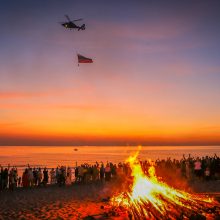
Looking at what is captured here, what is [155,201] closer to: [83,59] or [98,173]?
[83,59]

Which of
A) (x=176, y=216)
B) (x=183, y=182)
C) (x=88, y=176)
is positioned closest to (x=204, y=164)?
(x=183, y=182)

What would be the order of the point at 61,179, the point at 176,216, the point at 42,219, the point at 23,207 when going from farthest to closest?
the point at 61,179 → the point at 23,207 → the point at 42,219 → the point at 176,216

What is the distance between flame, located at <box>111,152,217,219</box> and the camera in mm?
14977

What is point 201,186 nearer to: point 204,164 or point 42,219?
point 204,164

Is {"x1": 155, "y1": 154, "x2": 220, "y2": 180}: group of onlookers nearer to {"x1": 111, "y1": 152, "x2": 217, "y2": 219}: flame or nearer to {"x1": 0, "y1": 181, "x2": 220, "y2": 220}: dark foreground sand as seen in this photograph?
{"x1": 0, "y1": 181, "x2": 220, "y2": 220}: dark foreground sand

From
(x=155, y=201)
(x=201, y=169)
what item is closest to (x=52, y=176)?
(x=201, y=169)

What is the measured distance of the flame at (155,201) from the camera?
14977 millimetres

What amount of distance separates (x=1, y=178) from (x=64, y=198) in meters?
6.75

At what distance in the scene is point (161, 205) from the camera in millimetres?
16062

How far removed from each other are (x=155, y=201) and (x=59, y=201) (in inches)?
311

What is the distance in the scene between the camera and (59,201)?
22.7 metres

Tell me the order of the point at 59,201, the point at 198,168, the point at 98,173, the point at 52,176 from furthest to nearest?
1. the point at 98,173
2. the point at 52,176
3. the point at 198,168
4. the point at 59,201

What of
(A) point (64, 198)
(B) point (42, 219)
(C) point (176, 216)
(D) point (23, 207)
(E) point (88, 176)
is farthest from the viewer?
(E) point (88, 176)

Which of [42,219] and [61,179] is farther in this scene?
[61,179]
